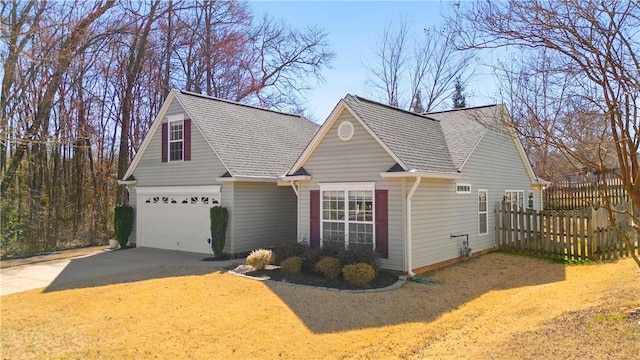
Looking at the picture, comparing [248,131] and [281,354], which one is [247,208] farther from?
[281,354]

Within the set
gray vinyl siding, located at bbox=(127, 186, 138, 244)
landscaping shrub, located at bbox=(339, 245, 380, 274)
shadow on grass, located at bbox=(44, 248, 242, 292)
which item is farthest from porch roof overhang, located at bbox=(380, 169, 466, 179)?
gray vinyl siding, located at bbox=(127, 186, 138, 244)

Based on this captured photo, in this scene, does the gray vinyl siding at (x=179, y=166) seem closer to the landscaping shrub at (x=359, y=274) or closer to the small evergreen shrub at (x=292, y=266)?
the small evergreen shrub at (x=292, y=266)

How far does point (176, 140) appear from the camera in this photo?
55.0 feet

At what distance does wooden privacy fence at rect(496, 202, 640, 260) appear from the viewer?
44.4 feet

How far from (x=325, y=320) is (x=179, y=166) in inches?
424

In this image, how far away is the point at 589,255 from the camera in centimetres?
1350

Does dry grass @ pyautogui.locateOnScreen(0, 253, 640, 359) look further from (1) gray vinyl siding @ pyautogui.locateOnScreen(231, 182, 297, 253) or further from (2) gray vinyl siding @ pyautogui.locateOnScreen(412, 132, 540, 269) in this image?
(1) gray vinyl siding @ pyautogui.locateOnScreen(231, 182, 297, 253)

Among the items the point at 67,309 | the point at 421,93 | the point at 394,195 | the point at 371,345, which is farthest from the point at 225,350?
the point at 421,93

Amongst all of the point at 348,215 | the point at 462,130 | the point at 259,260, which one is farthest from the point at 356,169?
the point at 462,130

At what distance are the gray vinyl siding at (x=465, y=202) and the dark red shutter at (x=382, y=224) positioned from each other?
702 millimetres

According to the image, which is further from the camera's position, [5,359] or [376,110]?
[376,110]

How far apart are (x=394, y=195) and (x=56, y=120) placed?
17798mm

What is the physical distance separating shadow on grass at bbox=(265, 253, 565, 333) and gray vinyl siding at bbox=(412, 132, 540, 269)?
70cm

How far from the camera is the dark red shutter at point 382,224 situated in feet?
37.6
